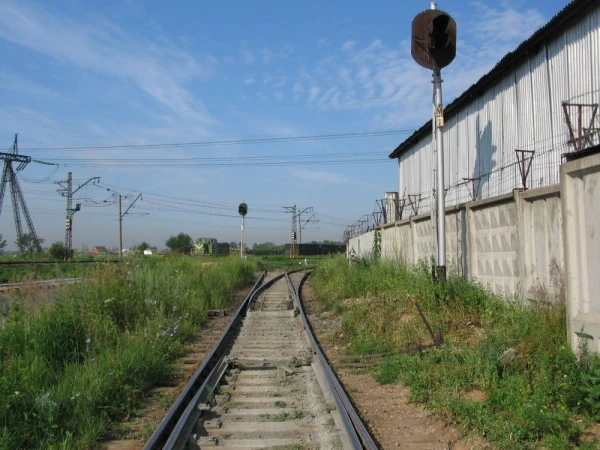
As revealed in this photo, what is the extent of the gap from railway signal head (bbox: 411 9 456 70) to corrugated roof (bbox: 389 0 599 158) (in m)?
2.44

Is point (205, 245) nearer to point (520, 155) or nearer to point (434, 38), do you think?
point (520, 155)

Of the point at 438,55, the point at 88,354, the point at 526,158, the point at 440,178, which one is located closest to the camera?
the point at 88,354

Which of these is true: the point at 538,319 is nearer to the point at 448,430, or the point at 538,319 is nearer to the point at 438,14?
the point at 448,430

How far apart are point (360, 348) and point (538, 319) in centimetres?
296

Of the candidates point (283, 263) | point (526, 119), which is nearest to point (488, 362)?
point (526, 119)

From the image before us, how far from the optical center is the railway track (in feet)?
15.8

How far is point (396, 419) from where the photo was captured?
5.61 metres

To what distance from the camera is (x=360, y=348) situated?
8703 mm

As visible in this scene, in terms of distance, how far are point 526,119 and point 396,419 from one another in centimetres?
981

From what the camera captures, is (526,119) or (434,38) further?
(526,119)

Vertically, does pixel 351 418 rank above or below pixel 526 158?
below

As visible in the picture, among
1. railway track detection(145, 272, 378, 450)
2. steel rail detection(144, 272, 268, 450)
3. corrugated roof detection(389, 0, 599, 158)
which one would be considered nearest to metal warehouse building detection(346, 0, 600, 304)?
corrugated roof detection(389, 0, 599, 158)

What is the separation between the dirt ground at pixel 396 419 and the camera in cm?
488

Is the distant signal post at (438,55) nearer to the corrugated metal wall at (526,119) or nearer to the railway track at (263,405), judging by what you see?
the corrugated metal wall at (526,119)
